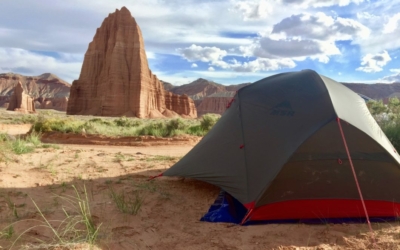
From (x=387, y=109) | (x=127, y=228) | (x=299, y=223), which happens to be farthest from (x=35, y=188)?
(x=387, y=109)

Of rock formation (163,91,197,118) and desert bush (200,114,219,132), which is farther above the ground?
rock formation (163,91,197,118)

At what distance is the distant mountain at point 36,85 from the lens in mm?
135125

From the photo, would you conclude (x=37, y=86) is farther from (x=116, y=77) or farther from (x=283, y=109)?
(x=283, y=109)

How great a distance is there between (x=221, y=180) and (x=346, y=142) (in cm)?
189

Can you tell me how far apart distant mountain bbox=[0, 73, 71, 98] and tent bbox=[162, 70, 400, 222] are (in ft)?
458

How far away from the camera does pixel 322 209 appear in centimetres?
464

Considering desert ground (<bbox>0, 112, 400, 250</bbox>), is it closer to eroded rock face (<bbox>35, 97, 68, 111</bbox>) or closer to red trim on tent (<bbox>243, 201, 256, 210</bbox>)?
red trim on tent (<bbox>243, 201, 256, 210</bbox>)

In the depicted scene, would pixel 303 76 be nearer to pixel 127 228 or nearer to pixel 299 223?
pixel 299 223

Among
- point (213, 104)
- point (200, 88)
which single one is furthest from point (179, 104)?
point (200, 88)

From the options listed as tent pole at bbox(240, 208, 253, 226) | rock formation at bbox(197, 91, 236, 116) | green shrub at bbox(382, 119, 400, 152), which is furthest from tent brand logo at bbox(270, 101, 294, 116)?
rock formation at bbox(197, 91, 236, 116)

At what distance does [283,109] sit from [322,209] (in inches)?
61.5

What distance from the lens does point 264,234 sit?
13.4ft

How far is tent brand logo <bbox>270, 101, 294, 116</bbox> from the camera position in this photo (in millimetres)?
5070

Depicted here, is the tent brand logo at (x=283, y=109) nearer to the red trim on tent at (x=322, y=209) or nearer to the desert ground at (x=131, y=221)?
the red trim on tent at (x=322, y=209)
